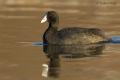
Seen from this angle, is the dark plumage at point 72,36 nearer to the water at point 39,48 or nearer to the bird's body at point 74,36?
the bird's body at point 74,36

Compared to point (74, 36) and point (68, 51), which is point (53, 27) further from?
point (68, 51)

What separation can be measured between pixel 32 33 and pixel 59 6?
9.16 meters

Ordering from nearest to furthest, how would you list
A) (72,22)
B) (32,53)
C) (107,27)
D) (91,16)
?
(32,53) < (107,27) < (72,22) < (91,16)

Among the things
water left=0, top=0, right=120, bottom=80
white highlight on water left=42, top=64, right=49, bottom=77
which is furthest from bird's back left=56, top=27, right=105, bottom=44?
white highlight on water left=42, top=64, right=49, bottom=77

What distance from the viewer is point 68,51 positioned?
675 inches

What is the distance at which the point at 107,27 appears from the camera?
2202 centimetres

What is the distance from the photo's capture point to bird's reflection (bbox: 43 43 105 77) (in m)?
15.5

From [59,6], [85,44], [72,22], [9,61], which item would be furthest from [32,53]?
[59,6]

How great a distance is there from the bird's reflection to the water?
0.14 m

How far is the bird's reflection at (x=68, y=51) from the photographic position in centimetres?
1548

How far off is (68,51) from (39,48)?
0.86 m

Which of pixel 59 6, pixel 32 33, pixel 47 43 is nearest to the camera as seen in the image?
pixel 47 43

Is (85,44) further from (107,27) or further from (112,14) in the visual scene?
(112,14)

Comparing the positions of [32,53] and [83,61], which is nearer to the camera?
[83,61]
